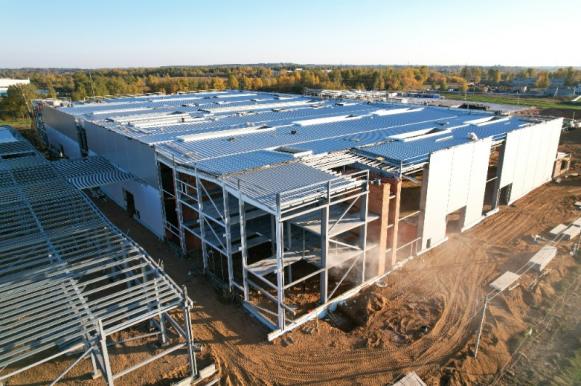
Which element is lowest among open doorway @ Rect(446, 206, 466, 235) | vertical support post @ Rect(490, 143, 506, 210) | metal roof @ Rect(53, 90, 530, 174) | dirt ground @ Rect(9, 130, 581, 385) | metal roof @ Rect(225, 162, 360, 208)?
dirt ground @ Rect(9, 130, 581, 385)

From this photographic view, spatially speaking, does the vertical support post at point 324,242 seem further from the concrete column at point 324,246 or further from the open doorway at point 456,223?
the open doorway at point 456,223

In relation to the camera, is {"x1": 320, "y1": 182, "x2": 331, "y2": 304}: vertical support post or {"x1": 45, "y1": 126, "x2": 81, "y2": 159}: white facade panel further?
{"x1": 45, "y1": 126, "x2": 81, "y2": 159}: white facade panel

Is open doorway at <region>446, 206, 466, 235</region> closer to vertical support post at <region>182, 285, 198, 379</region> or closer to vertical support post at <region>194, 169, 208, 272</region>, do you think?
vertical support post at <region>194, 169, 208, 272</region>

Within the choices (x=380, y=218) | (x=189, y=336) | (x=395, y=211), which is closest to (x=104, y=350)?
(x=189, y=336)

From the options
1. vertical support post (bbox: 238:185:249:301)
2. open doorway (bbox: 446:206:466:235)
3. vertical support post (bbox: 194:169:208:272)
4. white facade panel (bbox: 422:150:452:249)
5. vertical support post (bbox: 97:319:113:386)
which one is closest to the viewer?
vertical support post (bbox: 97:319:113:386)

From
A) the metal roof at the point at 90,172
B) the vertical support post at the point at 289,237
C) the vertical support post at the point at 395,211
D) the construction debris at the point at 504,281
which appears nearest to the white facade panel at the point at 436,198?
the vertical support post at the point at 395,211

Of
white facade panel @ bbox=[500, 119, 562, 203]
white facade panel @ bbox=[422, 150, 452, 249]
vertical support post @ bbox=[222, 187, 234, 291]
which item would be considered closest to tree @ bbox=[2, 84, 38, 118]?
vertical support post @ bbox=[222, 187, 234, 291]

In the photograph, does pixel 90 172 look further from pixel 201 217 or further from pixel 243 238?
pixel 243 238
